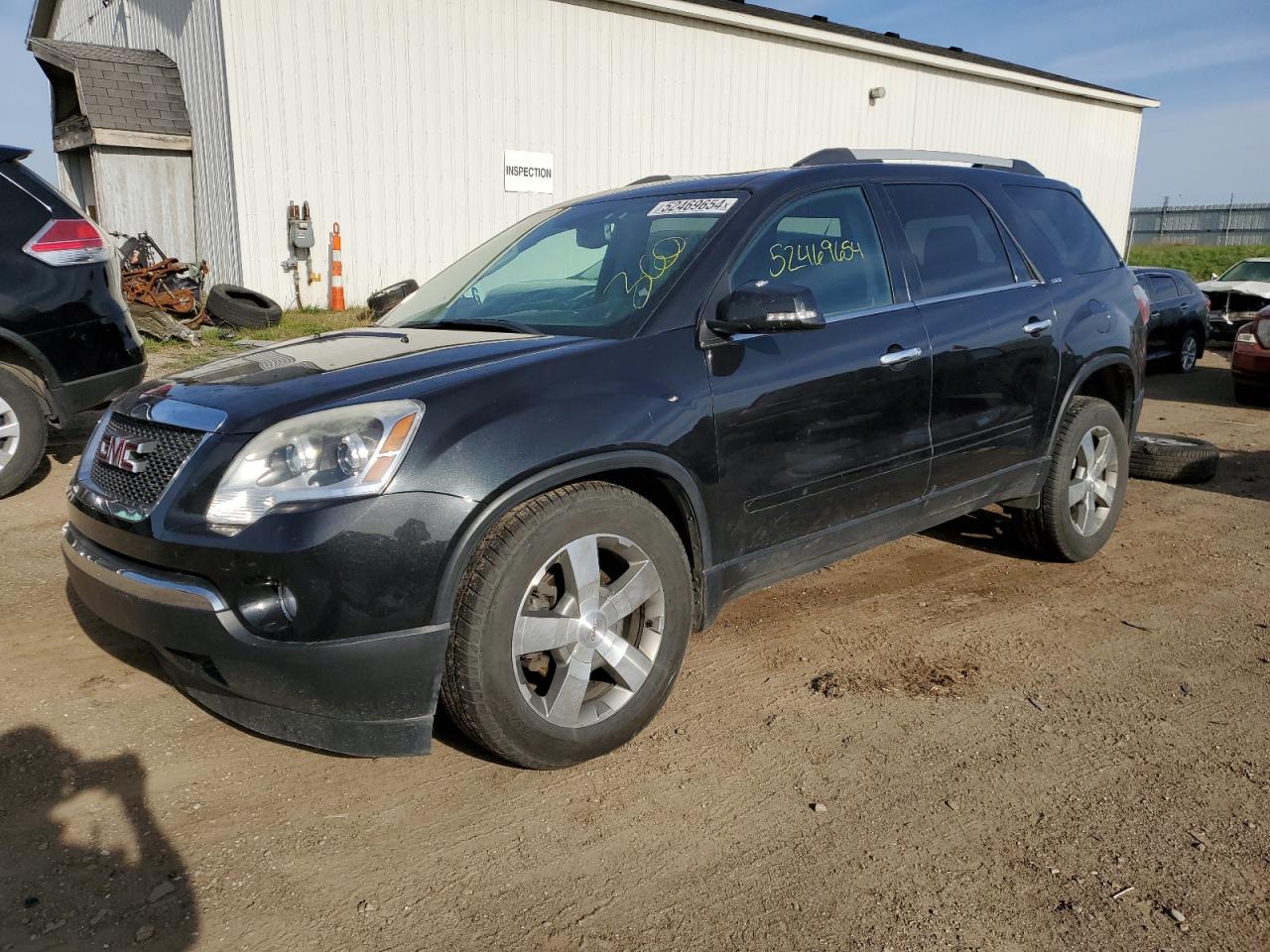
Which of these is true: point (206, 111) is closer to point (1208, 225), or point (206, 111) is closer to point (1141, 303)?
point (1141, 303)

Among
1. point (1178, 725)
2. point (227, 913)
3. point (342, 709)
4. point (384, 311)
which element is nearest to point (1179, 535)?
point (1178, 725)

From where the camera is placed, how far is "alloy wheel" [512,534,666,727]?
2.80 metres

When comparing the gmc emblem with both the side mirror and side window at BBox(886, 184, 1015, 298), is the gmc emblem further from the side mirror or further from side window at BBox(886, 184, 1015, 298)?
side window at BBox(886, 184, 1015, 298)

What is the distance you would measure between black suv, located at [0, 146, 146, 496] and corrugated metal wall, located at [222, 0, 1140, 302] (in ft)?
26.9

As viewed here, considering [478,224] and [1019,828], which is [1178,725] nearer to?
[1019,828]

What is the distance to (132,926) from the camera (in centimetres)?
226

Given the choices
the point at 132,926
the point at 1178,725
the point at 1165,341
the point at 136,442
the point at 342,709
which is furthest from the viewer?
the point at 1165,341

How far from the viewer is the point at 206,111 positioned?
45.2 ft

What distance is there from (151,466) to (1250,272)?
17.3m

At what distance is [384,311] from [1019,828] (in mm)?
3236

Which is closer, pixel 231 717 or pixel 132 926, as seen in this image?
pixel 132 926

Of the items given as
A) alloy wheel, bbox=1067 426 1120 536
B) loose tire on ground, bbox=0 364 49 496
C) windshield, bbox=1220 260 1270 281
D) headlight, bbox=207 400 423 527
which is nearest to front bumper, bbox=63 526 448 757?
headlight, bbox=207 400 423 527

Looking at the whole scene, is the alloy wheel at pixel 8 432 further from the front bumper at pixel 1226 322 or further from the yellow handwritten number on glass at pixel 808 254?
the front bumper at pixel 1226 322

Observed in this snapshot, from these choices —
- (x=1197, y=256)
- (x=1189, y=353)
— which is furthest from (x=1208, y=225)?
(x=1189, y=353)
